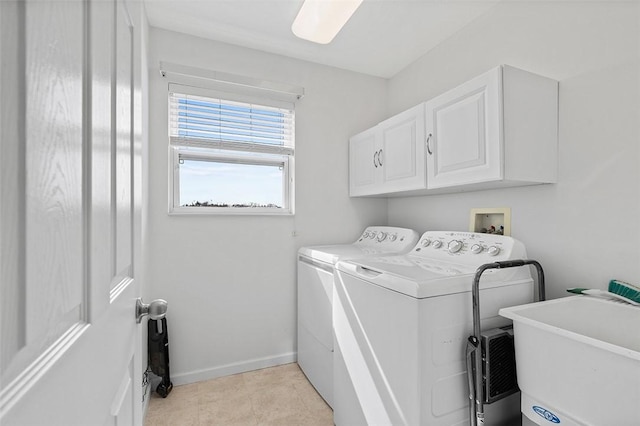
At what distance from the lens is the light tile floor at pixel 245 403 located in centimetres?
184

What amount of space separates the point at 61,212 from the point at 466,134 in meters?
1.73

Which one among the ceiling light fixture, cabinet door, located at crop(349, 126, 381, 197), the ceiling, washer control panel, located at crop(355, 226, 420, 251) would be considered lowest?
washer control panel, located at crop(355, 226, 420, 251)

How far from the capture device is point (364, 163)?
257 cm

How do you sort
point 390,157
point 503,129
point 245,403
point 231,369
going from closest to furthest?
1. point 503,129
2. point 245,403
3. point 390,157
4. point 231,369

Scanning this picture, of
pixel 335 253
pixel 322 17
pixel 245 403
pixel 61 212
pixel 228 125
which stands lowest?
pixel 245 403

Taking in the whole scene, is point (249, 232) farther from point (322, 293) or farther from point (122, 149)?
point (122, 149)

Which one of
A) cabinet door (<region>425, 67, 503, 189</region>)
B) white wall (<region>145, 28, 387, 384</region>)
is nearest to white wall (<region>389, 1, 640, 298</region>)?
cabinet door (<region>425, 67, 503, 189</region>)

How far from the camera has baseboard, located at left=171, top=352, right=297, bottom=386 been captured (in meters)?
2.21

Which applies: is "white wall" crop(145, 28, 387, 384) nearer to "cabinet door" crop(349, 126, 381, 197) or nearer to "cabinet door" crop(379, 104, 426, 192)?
"cabinet door" crop(349, 126, 381, 197)

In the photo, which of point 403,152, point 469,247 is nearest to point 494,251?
point 469,247

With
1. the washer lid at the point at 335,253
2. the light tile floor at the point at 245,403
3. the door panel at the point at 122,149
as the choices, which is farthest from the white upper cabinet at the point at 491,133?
the light tile floor at the point at 245,403

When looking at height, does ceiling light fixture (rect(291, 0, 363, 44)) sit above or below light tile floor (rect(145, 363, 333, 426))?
above

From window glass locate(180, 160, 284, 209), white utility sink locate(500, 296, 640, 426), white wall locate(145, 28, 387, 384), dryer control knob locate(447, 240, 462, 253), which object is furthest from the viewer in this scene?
window glass locate(180, 160, 284, 209)

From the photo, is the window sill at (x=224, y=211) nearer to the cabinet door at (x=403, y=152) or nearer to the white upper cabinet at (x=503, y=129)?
the cabinet door at (x=403, y=152)
